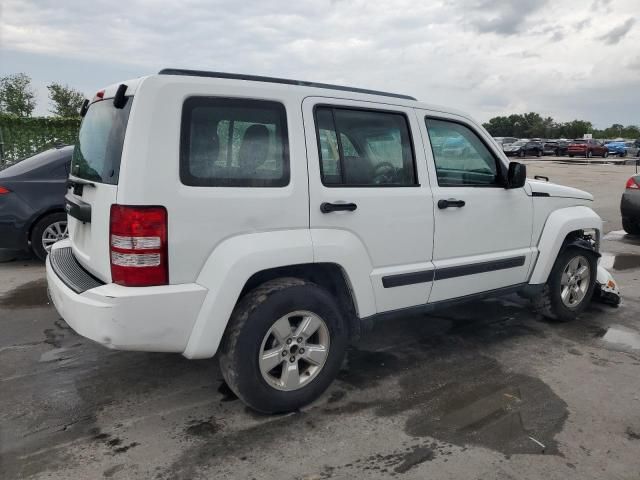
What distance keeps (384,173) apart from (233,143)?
1069 mm

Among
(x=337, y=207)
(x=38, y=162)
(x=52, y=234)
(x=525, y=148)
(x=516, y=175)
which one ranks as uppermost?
(x=525, y=148)

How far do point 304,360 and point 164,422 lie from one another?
34.5 inches

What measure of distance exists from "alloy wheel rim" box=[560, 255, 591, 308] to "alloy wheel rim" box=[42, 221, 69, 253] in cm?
567

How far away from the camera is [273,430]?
2.93 metres

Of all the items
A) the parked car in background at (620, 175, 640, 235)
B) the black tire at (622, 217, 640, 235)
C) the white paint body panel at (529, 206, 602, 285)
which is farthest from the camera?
the black tire at (622, 217, 640, 235)

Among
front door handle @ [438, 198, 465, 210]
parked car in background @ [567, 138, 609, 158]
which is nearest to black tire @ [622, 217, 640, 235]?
front door handle @ [438, 198, 465, 210]

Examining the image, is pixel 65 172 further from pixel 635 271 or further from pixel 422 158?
pixel 635 271

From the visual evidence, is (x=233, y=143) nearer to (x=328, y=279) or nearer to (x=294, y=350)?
(x=328, y=279)

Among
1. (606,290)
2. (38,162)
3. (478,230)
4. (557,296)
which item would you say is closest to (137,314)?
(478,230)

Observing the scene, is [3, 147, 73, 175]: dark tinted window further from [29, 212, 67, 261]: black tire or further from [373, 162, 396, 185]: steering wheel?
[373, 162, 396, 185]: steering wheel

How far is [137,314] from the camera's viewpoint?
260cm

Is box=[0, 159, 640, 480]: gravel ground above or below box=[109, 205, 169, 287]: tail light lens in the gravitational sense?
below

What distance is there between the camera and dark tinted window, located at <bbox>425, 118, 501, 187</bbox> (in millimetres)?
3703

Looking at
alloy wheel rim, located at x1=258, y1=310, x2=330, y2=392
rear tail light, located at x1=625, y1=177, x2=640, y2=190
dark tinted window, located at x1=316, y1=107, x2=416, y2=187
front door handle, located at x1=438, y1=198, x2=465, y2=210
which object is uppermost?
dark tinted window, located at x1=316, y1=107, x2=416, y2=187
